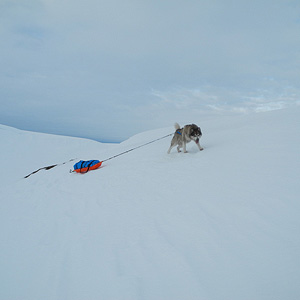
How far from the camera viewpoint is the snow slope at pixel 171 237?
1.79 meters

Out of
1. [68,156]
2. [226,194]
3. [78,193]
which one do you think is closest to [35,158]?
[68,156]

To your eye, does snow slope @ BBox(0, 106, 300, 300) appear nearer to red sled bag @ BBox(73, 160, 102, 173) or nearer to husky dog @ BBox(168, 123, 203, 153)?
husky dog @ BBox(168, 123, 203, 153)

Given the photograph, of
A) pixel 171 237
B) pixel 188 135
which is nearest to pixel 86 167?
pixel 188 135

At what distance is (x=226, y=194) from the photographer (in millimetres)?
3193

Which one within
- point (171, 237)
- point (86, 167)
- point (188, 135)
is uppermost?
point (188, 135)

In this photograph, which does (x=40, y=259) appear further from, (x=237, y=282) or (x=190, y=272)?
(x=237, y=282)

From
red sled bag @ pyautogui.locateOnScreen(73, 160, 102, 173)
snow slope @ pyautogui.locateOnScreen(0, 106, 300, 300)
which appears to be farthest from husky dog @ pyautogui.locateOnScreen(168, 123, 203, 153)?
red sled bag @ pyautogui.locateOnScreen(73, 160, 102, 173)

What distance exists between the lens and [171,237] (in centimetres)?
248

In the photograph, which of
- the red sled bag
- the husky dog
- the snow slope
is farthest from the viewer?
the red sled bag

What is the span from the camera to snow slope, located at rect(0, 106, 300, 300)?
179cm

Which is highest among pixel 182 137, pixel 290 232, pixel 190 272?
pixel 182 137

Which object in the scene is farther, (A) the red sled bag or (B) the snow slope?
(A) the red sled bag

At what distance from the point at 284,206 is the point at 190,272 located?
1.75 meters

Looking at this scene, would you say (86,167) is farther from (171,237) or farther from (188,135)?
(171,237)
